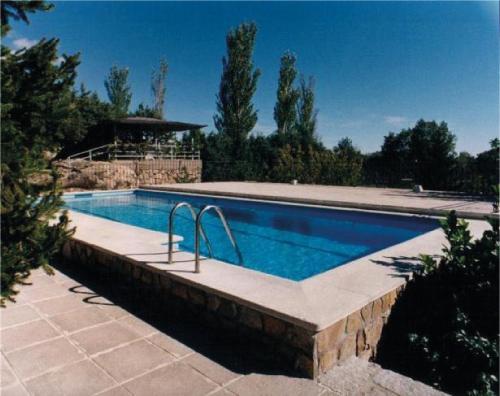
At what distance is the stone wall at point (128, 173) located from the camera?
16.2 m

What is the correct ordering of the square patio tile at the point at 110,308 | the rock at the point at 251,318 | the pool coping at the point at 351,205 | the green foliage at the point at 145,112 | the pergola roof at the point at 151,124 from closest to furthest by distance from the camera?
1. the rock at the point at 251,318
2. the square patio tile at the point at 110,308
3. the pool coping at the point at 351,205
4. the pergola roof at the point at 151,124
5. the green foliage at the point at 145,112

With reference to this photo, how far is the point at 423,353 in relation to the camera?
3.09 m

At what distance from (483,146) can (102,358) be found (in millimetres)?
12848

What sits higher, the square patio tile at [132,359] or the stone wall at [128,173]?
the stone wall at [128,173]

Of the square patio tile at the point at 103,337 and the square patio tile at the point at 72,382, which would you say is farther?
the square patio tile at the point at 103,337

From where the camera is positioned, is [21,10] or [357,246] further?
[357,246]

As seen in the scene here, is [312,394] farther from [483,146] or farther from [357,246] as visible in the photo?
[483,146]

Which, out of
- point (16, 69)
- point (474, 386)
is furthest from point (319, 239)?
point (16, 69)

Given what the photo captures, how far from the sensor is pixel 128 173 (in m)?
17.7

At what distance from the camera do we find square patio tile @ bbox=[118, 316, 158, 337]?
9.96ft

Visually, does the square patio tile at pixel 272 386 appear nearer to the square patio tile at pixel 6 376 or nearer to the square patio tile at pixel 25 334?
the square patio tile at pixel 6 376

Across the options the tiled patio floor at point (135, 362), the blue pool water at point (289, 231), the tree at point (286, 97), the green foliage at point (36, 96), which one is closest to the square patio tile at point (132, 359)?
the tiled patio floor at point (135, 362)

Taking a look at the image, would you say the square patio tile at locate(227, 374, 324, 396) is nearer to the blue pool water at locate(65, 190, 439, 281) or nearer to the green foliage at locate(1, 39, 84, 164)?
the green foliage at locate(1, 39, 84, 164)

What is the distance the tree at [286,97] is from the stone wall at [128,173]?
9.08 meters
